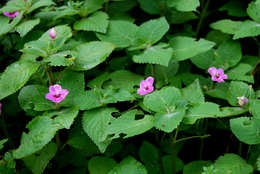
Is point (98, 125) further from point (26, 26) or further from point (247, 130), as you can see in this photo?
point (26, 26)

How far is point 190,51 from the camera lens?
2297 mm

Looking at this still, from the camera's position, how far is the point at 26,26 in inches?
95.3

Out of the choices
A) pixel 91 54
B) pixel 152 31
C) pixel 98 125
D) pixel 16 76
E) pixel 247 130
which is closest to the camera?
pixel 247 130

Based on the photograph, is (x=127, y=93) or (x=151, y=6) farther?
(x=151, y=6)

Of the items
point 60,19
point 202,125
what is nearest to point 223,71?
point 202,125

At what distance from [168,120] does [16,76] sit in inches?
44.5

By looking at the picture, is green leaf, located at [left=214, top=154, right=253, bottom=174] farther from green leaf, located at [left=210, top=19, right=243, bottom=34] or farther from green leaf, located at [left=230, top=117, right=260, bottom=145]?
green leaf, located at [left=210, top=19, right=243, bottom=34]

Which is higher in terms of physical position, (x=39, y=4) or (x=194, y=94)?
(x=39, y=4)

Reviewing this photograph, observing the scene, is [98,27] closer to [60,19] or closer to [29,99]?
[60,19]

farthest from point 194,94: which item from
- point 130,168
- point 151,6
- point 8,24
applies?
point 8,24

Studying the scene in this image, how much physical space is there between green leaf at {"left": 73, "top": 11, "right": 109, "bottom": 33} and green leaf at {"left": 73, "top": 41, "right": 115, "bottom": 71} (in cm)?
21

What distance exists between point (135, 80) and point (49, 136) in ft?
2.77

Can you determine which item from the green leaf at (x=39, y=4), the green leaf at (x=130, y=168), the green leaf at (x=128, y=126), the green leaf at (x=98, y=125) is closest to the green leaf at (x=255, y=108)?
the green leaf at (x=128, y=126)

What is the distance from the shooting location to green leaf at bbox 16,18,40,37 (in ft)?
7.82
